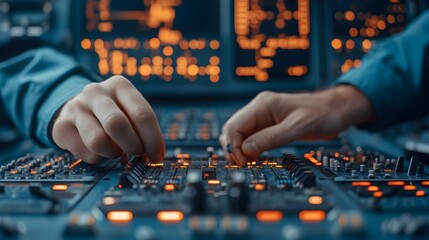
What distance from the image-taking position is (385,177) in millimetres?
877

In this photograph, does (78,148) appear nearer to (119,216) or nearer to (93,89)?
(93,89)

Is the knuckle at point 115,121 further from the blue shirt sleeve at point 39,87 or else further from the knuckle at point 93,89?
the blue shirt sleeve at point 39,87

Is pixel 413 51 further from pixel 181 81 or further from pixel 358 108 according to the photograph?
pixel 181 81

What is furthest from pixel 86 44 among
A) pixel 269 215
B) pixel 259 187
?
pixel 269 215

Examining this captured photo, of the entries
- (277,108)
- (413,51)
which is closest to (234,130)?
(277,108)

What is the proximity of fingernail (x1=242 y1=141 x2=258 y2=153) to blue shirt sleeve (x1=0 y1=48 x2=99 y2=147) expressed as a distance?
387 mm

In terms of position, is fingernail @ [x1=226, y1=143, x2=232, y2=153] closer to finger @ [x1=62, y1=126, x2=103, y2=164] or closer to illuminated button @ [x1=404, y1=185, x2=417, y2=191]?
finger @ [x1=62, y1=126, x2=103, y2=164]

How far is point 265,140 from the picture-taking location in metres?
1.11

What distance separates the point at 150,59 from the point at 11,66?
530mm

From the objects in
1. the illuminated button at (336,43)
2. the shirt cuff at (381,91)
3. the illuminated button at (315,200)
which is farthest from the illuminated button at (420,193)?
the illuminated button at (336,43)

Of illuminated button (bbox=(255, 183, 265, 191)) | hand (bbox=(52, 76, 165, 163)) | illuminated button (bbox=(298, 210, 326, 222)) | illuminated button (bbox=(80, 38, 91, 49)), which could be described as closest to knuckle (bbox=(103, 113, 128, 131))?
hand (bbox=(52, 76, 165, 163))

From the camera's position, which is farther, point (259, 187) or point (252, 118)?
point (252, 118)

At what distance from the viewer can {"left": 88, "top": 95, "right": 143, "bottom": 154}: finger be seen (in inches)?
37.7

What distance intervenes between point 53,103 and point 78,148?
239mm
